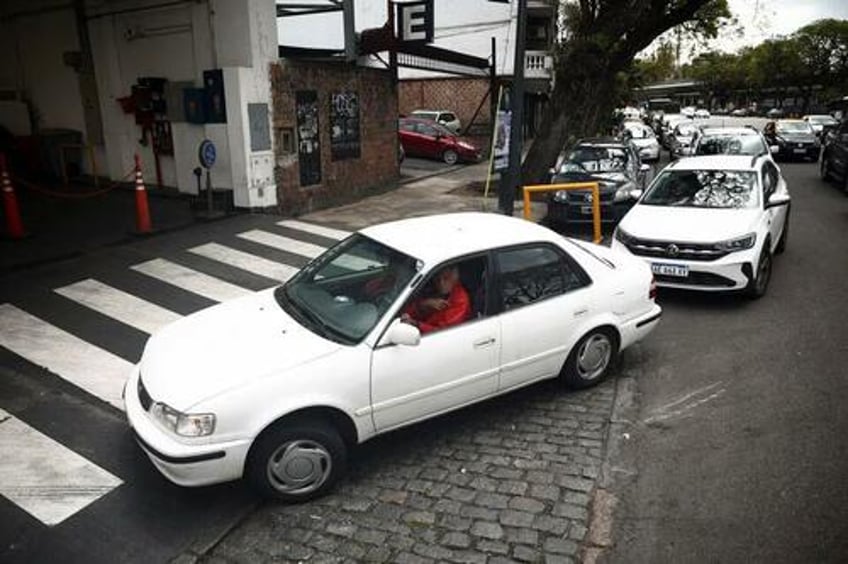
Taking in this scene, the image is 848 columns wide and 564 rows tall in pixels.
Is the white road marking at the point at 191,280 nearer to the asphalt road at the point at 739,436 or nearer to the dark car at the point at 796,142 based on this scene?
the asphalt road at the point at 739,436

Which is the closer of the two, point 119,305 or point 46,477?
point 46,477

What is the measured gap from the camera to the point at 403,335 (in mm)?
4457

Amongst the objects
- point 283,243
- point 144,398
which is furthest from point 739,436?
point 283,243

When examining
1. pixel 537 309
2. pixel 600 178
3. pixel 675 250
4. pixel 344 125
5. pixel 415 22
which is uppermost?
pixel 415 22

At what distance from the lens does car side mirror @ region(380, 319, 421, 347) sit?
176 inches

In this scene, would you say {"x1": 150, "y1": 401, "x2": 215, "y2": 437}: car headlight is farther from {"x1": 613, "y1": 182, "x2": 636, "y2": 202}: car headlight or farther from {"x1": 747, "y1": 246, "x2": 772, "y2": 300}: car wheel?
{"x1": 613, "y1": 182, "x2": 636, "y2": 202}: car headlight

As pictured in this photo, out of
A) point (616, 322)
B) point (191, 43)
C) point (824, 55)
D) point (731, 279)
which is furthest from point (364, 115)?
point (824, 55)

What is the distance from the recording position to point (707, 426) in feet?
17.5

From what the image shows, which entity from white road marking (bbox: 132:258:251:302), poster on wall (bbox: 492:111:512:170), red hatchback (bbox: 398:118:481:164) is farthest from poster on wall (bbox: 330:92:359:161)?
red hatchback (bbox: 398:118:481:164)

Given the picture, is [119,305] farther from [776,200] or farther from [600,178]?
[600,178]

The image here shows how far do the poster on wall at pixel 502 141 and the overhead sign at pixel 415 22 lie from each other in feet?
9.83

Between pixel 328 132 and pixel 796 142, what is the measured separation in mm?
18234

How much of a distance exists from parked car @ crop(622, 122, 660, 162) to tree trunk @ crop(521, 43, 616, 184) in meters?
6.32

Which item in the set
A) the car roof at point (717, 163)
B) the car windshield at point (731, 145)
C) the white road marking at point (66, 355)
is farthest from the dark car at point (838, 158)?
the white road marking at point (66, 355)
